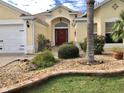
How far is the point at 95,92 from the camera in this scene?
34.8 feet

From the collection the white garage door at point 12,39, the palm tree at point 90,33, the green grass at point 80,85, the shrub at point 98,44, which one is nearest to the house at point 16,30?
the white garage door at point 12,39

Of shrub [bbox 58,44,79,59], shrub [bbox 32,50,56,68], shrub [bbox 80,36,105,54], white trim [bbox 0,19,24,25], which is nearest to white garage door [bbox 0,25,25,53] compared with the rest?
white trim [bbox 0,19,24,25]

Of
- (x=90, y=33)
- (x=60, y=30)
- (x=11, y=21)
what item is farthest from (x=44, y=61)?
(x=60, y=30)

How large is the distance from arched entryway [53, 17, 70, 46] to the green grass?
26.6 meters

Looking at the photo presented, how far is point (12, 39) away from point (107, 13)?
824 cm

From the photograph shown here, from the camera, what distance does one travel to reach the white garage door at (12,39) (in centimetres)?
2825

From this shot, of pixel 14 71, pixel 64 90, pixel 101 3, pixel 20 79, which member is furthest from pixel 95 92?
pixel 101 3

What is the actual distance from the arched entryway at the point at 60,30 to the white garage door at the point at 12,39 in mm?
10642

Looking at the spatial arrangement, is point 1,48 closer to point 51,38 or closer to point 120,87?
point 51,38

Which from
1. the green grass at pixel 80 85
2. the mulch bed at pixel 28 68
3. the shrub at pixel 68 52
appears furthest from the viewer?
the shrub at pixel 68 52

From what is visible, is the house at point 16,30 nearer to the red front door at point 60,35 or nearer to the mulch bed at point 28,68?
the mulch bed at point 28,68

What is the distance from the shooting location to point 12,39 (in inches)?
1123

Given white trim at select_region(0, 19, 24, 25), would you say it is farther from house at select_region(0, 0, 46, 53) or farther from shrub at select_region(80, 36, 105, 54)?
shrub at select_region(80, 36, 105, 54)

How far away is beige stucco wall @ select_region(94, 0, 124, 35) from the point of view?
25825mm
